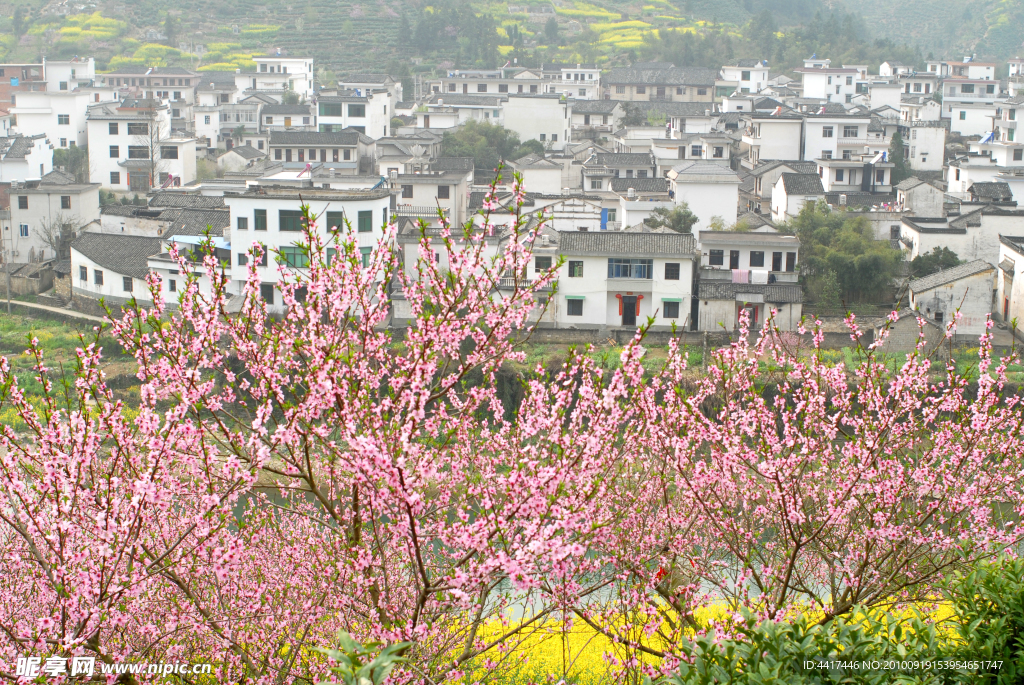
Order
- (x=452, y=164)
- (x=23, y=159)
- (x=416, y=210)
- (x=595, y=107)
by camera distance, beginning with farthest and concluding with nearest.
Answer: (x=595, y=107) < (x=23, y=159) < (x=452, y=164) < (x=416, y=210)

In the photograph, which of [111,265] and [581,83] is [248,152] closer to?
[111,265]

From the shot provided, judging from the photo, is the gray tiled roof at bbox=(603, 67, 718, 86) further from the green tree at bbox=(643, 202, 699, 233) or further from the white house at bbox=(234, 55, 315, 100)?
the green tree at bbox=(643, 202, 699, 233)

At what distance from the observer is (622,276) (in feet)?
67.4

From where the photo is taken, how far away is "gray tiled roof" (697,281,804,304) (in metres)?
20.4

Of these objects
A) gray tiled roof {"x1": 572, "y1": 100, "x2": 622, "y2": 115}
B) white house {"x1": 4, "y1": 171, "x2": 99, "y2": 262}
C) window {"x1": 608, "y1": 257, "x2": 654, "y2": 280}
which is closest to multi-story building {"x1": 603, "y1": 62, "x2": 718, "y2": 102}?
gray tiled roof {"x1": 572, "y1": 100, "x2": 622, "y2": 115}

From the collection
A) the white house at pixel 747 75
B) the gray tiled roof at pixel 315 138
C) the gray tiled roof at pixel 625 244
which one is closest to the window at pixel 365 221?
the gray tiled roof at pixel 625 244

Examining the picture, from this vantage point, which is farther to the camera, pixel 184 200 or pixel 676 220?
pixel 184 200

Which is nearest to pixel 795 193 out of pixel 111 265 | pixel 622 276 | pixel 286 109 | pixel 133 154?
pixel 622 276

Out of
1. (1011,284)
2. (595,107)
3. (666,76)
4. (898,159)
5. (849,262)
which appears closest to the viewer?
(1011,284)

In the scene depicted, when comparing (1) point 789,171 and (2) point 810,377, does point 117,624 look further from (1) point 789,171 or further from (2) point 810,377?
(1) point 789,171

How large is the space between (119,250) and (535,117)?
17503mm

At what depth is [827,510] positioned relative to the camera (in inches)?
239

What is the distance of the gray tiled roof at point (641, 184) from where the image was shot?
2617cm

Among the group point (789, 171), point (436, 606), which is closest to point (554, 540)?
point (436, 606)
